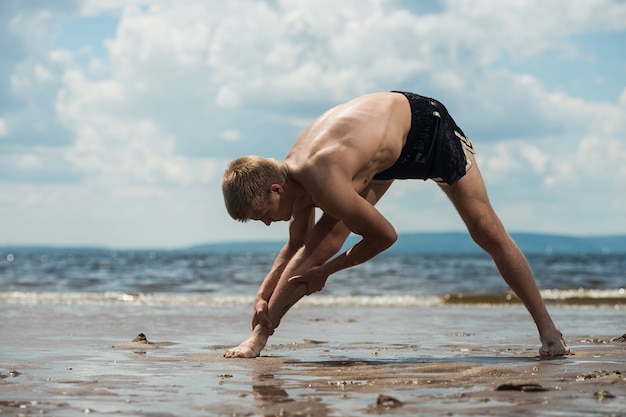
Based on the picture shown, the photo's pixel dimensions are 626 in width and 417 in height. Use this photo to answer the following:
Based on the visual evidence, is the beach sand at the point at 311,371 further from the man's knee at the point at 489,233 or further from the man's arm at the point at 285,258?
the man's knee at the point at 489,233

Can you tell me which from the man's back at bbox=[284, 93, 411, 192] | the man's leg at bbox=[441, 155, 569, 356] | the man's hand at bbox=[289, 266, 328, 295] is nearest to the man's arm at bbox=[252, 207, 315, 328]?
the man's hand at bbox=[289, 266, 328, 295]

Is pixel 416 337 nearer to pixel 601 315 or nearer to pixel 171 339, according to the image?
pixel 171 339

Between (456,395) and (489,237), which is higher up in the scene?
(489,237)

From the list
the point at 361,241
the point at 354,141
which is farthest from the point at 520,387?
the point at 354,141

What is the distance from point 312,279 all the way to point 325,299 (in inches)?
351

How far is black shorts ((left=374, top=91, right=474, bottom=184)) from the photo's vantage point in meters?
4.71

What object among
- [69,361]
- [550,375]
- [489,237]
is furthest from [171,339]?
[550,375]

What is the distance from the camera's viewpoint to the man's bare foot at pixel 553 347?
489cm

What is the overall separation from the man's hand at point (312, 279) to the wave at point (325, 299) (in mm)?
7438

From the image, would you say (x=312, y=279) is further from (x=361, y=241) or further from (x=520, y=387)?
(x=520, y=387)

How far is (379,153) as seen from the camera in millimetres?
4547

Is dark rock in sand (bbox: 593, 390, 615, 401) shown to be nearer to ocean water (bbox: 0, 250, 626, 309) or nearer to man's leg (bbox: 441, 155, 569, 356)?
man's leg (bbox: 441, 155, 569, 356)

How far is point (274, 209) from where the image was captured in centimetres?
446

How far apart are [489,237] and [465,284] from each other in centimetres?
1336
